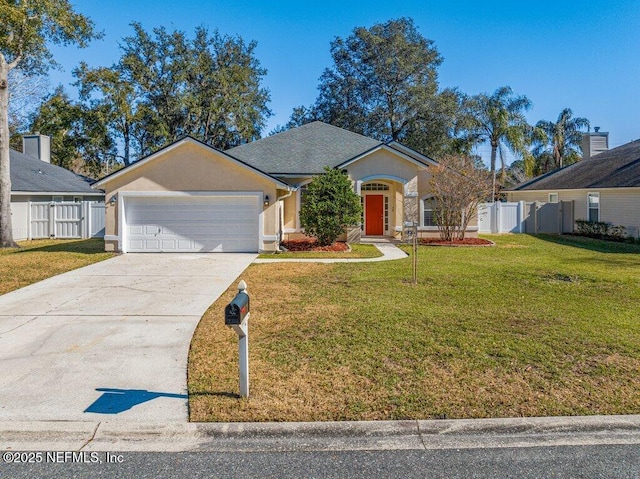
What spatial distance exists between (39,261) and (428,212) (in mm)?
14773

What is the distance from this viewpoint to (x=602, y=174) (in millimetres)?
22656

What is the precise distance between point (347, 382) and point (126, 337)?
341cm

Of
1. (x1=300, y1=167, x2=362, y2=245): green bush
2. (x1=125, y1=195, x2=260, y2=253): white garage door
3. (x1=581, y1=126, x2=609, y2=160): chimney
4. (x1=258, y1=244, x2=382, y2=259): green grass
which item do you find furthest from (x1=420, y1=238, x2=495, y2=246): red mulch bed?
(x1=581, y1=126, x2=609, y2=160): chimney

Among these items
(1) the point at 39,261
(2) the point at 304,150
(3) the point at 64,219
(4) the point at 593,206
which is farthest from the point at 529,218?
(3) the point at 64,219

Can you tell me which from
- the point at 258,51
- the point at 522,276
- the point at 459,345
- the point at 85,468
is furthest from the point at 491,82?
the point at 85,468

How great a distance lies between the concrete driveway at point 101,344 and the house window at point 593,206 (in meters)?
19.5

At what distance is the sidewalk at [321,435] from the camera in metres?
3.69

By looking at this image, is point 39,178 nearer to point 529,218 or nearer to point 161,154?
point 161,154

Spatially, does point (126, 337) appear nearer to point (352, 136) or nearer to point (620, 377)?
point (620, 377)

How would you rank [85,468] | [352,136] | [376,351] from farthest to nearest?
[352,136] < [376,351] < [85,468]

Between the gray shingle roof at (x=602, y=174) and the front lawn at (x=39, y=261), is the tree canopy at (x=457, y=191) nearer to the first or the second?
the gray shingle roof at (x=602, y=174)

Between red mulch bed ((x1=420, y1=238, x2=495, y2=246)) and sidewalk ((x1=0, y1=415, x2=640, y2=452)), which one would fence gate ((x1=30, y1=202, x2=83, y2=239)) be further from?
sidewalk ((x1=0, y1=415, x2=640, y2=452))

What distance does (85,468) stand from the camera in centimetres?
339

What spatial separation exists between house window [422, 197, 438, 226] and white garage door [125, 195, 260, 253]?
315 inches
